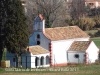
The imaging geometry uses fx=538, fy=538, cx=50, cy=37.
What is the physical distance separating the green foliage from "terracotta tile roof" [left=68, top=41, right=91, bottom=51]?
869 cm

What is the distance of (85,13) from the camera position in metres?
131

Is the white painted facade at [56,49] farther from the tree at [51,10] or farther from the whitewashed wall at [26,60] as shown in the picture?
the tree at [51,10]

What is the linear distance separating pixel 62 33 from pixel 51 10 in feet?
79.4

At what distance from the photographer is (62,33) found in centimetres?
6794

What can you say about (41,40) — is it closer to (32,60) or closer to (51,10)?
(32,60)

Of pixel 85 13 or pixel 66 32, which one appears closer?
pixel 66 32

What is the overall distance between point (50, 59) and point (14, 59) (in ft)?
16.1

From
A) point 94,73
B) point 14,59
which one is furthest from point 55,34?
point 94,73

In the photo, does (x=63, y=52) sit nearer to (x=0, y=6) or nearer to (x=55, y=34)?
(x=55, y=34)

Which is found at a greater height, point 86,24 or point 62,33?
point 62,33

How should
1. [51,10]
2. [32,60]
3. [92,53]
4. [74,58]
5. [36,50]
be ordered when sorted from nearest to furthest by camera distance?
[32,60], [36,50], [74,58], [92,53], [51,10]

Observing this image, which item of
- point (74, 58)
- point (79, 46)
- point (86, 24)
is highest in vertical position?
point (79, 46)

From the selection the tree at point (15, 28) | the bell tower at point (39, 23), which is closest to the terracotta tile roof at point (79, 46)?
Result: the bell tower at point (39, 23)

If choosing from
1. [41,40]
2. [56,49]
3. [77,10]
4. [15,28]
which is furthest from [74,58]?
[77,10]
